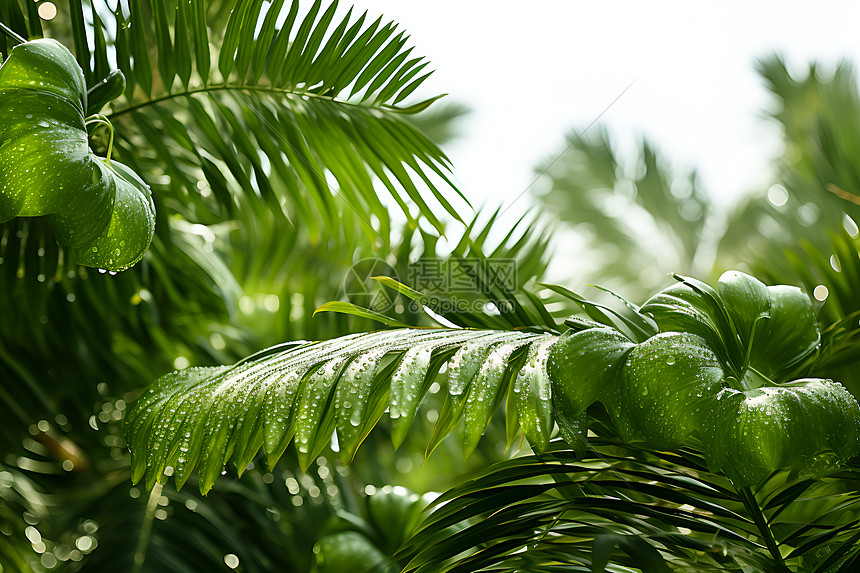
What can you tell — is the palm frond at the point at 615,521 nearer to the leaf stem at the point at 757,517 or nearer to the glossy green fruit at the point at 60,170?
the leaf stem at the point at 757,517

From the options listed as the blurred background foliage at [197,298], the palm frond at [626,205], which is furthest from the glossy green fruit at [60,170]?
the palm frond at [626,205]

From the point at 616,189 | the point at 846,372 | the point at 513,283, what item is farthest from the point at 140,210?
the point at 616,189

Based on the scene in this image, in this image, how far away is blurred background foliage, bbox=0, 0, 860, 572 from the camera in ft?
2.69

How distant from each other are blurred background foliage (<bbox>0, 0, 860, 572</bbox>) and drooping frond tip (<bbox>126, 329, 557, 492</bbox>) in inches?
4.8

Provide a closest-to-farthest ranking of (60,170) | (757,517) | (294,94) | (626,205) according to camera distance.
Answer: (60,170), (757,517), (294,94), (626,205)

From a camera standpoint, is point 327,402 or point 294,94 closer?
point 327,402

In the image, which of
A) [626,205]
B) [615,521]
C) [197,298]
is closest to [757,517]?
[615,521]

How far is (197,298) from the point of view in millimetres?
1101

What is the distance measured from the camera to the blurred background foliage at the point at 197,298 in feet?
2.69

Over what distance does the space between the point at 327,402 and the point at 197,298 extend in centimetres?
64

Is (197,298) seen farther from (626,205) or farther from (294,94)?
(626,205)

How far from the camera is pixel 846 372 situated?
765mm

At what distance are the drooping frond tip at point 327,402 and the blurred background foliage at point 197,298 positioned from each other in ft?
0.40

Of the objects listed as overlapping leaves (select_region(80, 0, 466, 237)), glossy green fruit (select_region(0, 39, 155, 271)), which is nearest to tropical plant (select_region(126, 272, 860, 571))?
glossy green fruit (select_region(0, 39, 155, 271))
